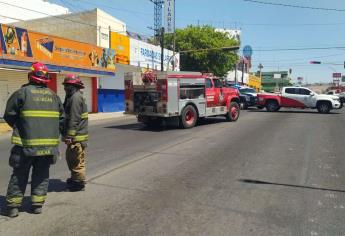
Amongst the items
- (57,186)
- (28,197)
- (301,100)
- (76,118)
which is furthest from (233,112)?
(28,197)

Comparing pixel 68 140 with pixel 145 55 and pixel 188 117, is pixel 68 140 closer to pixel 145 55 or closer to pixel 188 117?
pixel 188 117

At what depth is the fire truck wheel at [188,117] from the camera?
17922mm

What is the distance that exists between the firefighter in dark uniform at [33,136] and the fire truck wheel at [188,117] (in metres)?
12.3

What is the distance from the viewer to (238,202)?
6.25 m

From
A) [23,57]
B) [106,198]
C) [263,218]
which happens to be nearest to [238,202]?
[263,218]

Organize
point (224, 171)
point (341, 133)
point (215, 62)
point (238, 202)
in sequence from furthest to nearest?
point (215, 62) → point (341, 133) → point (224, 171) → point (238, 202)

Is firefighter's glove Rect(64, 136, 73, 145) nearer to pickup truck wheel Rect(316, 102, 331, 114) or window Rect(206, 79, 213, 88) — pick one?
window Rect(206, 79, 213, 88)

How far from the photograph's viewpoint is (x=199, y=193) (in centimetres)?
676

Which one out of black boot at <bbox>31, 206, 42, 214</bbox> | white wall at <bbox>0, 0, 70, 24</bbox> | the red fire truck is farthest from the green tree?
black boot at <bbox>31, 206, 42, 214</bbox>

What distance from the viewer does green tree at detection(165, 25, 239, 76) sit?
57125mm

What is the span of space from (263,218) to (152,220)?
54.8 inches

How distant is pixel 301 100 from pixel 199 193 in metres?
24.4

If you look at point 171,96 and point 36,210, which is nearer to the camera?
point 36,210

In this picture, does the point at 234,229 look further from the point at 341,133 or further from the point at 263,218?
the point at 341,133
